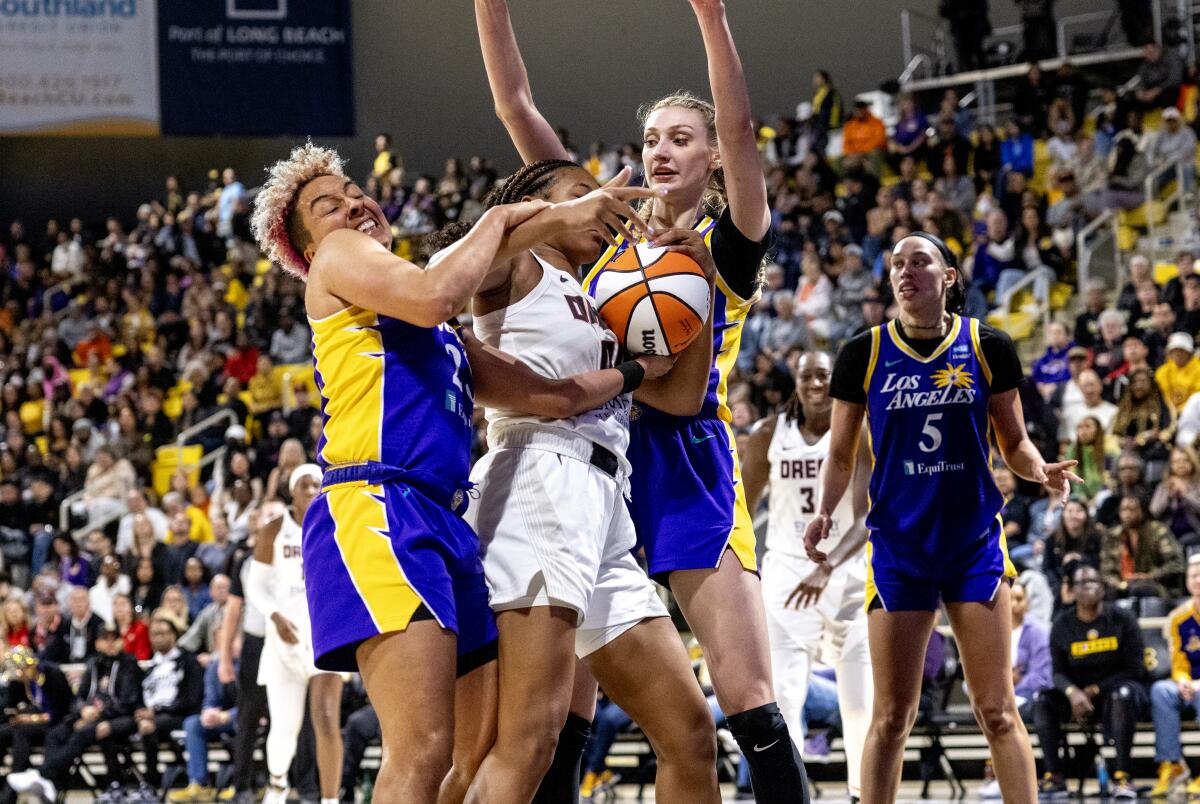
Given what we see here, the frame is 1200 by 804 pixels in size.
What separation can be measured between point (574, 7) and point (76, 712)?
1289cm

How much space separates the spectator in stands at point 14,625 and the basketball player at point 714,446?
34.7 ft

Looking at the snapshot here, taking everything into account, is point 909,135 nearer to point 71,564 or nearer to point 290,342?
point 290,342

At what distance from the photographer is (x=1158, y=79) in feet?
53.3

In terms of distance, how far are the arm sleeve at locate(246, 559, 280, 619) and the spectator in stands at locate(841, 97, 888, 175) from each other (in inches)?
399

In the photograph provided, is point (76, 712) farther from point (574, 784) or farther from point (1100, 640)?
point (574, 784)

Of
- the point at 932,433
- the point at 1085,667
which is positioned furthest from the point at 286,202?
the point at 1085,667

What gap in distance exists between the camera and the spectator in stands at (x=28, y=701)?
485 inches

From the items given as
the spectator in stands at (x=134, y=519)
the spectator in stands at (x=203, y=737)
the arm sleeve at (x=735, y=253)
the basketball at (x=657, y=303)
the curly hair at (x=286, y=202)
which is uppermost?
the curly hair at (x=286, y=202)

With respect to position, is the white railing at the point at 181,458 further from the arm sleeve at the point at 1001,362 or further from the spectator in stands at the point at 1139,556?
the arm sleeve at the point at 1001,362

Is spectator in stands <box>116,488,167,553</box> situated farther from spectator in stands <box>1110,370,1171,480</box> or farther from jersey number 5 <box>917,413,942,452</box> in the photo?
jersey number 5 <box>917,413,942,452</box>

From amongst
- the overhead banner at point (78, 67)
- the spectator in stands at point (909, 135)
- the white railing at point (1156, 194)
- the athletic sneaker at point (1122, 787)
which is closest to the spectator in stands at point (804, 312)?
the spectator in stands at point (909, 135)

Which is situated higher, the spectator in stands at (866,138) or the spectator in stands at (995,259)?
the spectator in stands at (866,138)

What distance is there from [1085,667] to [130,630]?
7567mm

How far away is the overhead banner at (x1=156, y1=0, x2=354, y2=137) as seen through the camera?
19.7 m
